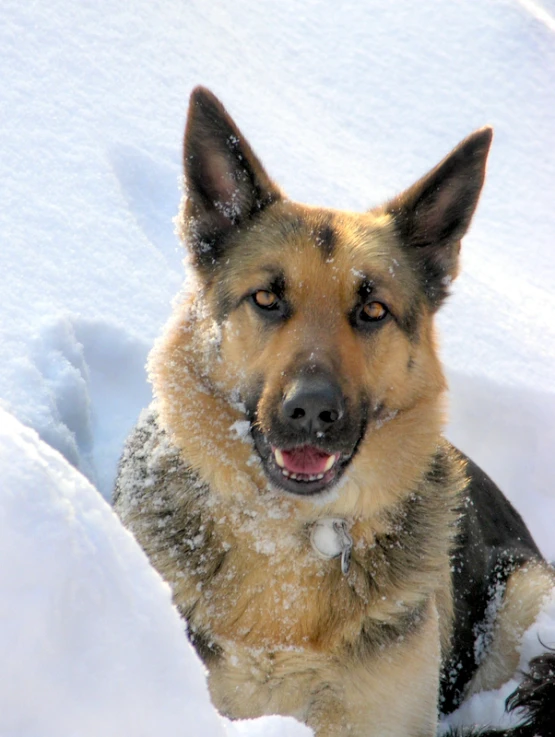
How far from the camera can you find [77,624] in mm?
1172

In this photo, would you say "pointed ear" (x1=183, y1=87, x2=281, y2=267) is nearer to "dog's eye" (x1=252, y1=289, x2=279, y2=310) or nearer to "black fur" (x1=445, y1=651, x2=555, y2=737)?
"dog's eye" (x1=252, y1=289, x2=279, y2=310)

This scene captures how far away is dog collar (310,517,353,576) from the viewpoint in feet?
9.25

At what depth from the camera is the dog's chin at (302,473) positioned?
8.70 ft

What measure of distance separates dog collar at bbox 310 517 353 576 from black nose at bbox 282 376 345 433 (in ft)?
1.83

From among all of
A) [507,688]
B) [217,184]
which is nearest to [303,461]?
[217,184]

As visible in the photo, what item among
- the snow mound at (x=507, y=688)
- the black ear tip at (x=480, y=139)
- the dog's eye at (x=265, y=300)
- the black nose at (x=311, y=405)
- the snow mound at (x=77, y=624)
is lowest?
the snow mound at (x=507, y=688)

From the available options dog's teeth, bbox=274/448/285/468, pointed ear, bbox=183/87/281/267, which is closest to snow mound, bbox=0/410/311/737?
dog's teeth, bbox=274/448/285/468

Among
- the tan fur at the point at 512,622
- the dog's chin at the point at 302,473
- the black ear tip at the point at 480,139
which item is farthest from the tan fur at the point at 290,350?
the tan fur at the point at 512,622

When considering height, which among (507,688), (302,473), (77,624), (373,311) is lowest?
(507,688)

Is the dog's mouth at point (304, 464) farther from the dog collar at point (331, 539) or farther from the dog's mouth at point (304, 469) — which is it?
the dog collar at point (331, 539)

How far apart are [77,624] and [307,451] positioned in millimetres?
1558

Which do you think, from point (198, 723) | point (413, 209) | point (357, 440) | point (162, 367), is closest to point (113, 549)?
point (198, 723)

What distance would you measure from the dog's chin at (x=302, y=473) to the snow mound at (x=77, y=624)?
1339 millimetres

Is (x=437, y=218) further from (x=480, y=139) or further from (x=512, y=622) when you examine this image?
(x=512, y=622)
